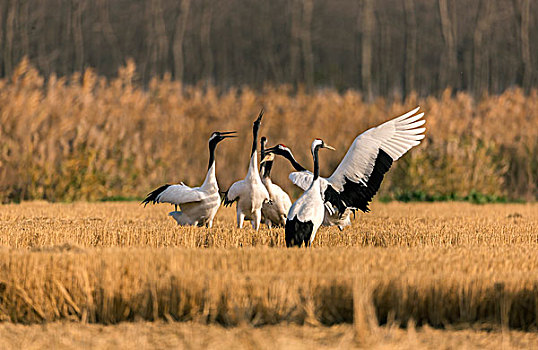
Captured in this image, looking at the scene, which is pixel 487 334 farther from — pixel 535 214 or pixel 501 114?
pixel 501 114

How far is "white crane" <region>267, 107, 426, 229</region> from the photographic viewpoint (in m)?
8.80

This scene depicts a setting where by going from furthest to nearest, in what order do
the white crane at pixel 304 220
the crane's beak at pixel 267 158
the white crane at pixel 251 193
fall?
the crane's beak at pixel 267 158, the white crane at pixel 251 193, the white crane at pixel 304 220

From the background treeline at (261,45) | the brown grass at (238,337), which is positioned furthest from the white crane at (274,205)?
the background treeline at (261,45)

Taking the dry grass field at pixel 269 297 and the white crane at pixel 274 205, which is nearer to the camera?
the dry grass field at pixel 269 297

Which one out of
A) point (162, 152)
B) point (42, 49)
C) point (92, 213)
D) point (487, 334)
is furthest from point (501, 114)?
point (42, 49)

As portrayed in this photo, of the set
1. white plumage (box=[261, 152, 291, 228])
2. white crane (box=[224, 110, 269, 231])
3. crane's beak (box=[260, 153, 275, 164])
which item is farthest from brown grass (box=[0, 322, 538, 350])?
crane's beak (box=[260, 153, 275, 164])

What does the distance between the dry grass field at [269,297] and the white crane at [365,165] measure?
192cm

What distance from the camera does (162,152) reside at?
16.6 meters

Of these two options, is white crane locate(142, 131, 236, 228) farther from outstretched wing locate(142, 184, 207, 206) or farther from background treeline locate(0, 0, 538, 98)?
background treeline locate(0, 0, 538, 98)

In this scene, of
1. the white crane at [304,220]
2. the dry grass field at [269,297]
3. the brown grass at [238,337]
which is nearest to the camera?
the brown grass at [238,337]

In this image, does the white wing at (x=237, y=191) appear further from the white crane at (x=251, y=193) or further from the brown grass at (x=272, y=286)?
the brown grass at (x=272, y=286)

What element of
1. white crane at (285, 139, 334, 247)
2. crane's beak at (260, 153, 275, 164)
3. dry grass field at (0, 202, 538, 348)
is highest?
crane's beak at (260, 153, 275, 164)

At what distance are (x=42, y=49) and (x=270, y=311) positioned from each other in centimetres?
3763

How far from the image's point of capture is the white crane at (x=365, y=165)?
28.9 ft
